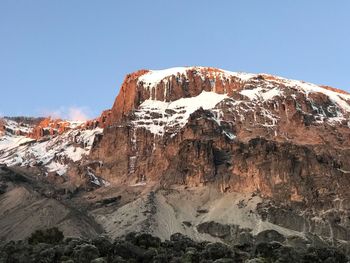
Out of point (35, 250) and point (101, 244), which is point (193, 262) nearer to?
point (101, 244)

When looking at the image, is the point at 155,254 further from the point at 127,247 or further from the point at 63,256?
the point at 63,256

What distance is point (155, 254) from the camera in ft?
485

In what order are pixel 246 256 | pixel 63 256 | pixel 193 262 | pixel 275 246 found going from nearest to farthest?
pixel 63 256
pixel 193 262
pixel 246 256
pixel 275 246

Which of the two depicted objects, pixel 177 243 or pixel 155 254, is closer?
Answer: pixel 155 254

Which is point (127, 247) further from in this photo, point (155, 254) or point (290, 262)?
point (290, 262)

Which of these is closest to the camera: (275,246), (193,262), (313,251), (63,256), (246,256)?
(63,256)

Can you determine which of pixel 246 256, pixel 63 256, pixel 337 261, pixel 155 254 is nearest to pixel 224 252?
pixel 246 256

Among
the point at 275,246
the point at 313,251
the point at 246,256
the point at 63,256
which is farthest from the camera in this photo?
the point at 275,246

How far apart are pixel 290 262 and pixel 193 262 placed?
2042 centimetres

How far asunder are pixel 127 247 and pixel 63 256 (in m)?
19.7

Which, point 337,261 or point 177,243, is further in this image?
point 177,243

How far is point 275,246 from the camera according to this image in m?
185

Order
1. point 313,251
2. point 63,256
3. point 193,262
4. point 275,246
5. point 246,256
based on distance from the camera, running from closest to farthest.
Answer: point 63,256 → point 193,262 → point 246,256 → point 313,251 → point 275,246

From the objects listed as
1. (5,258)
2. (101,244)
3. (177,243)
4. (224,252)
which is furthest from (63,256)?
(177,243)
